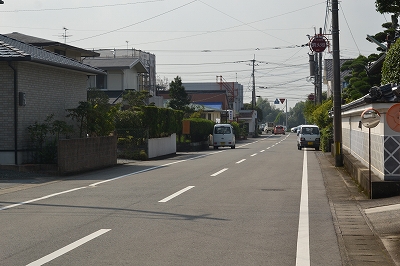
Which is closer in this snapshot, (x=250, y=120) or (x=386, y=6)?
(x=386, y=6)

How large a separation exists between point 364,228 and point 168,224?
128 inches

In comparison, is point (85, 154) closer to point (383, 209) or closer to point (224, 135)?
point (383, 209)

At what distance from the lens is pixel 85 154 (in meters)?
Answer: 21.3

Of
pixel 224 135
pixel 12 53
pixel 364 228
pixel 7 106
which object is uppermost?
pixel 12 53

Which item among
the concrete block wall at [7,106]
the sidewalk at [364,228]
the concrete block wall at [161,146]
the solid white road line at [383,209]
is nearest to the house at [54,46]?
the concrete block wall at [161,146]

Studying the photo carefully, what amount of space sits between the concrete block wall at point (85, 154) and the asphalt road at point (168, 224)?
3025 millimetres

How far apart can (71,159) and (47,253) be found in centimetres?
1314

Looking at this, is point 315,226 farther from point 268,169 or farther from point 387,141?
point 268,169

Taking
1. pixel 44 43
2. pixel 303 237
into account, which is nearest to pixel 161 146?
pixel 44 43

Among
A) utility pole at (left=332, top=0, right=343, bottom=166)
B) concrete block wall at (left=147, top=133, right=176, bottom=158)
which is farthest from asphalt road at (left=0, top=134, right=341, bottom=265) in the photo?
concrete block wall at (left=147, top=133, right=176, bottom=158)

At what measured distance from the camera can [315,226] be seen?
9.27 metres

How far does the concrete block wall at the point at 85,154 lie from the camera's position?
19.4m

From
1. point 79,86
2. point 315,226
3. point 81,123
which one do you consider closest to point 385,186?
point 315,226

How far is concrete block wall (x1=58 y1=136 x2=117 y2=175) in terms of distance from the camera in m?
19.4
